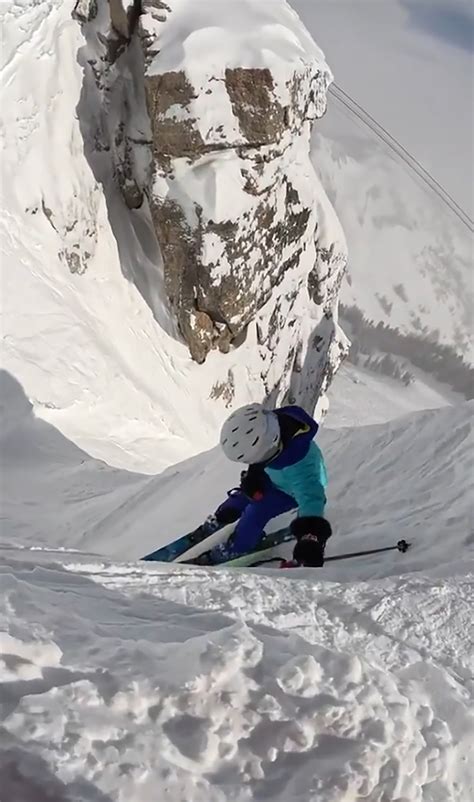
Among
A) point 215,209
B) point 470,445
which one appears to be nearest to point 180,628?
point 470,445

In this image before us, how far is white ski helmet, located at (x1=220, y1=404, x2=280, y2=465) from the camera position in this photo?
3.87m

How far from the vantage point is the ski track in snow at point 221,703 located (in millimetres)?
1543

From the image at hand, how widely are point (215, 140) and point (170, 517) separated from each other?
33.7ft

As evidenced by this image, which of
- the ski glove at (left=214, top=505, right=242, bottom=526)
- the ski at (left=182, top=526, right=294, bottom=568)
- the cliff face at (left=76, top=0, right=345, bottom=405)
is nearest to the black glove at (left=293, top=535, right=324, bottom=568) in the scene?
the ski at (left=182, top=526, right=294, bottom=568)

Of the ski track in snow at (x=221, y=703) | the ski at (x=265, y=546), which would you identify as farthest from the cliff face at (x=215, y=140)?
the ski track in snow at (x=221, y=703)

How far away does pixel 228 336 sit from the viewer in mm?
16562

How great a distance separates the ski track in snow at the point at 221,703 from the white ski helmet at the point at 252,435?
5.36ft

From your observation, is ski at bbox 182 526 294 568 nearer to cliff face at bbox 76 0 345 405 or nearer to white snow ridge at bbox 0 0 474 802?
white snow ridge at bbox 0 0 474 802

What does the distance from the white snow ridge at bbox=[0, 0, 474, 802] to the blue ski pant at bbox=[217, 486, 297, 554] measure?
1.36ft

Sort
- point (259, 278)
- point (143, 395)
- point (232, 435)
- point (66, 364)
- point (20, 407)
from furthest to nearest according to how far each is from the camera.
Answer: point (259, 278), point (143, 395), point (66, 364), point (20, 407), point (232, 435)

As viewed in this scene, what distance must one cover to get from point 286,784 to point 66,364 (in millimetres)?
9009

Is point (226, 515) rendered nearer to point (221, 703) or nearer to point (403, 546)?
point (403, 546)

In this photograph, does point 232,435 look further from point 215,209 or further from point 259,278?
point 259,278

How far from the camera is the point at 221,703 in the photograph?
5.63ft
